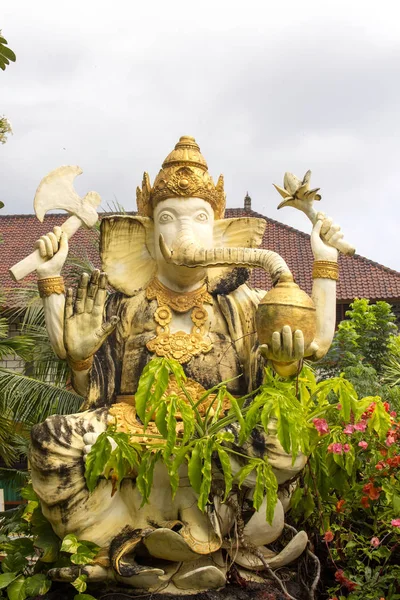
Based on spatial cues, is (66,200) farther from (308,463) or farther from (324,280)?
(308,463)

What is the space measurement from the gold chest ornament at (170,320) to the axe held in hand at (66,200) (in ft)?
1.94

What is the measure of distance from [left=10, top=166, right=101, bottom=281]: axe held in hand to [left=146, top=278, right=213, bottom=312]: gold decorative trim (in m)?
0.56

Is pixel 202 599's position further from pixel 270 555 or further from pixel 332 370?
pixel 332 370

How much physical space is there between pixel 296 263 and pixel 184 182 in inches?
427

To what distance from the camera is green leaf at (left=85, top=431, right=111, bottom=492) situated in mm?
4066

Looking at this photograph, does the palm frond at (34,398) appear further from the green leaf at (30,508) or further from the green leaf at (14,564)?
the green leaf at (14,564)

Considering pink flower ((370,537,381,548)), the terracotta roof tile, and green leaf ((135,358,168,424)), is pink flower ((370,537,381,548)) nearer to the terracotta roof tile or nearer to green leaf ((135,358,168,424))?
green leaf ((135,358,168,424))

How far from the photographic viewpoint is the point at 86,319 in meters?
4.73

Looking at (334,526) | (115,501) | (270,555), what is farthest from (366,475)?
(115,501)

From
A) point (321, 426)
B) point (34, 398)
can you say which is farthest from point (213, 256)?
point (34, 398)

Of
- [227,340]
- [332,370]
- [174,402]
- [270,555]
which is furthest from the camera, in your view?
[332,370]

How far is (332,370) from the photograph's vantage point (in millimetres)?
10906

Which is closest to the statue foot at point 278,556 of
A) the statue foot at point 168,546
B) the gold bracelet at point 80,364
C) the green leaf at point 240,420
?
the statue foot at point 168,546

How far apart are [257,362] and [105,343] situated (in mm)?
941
